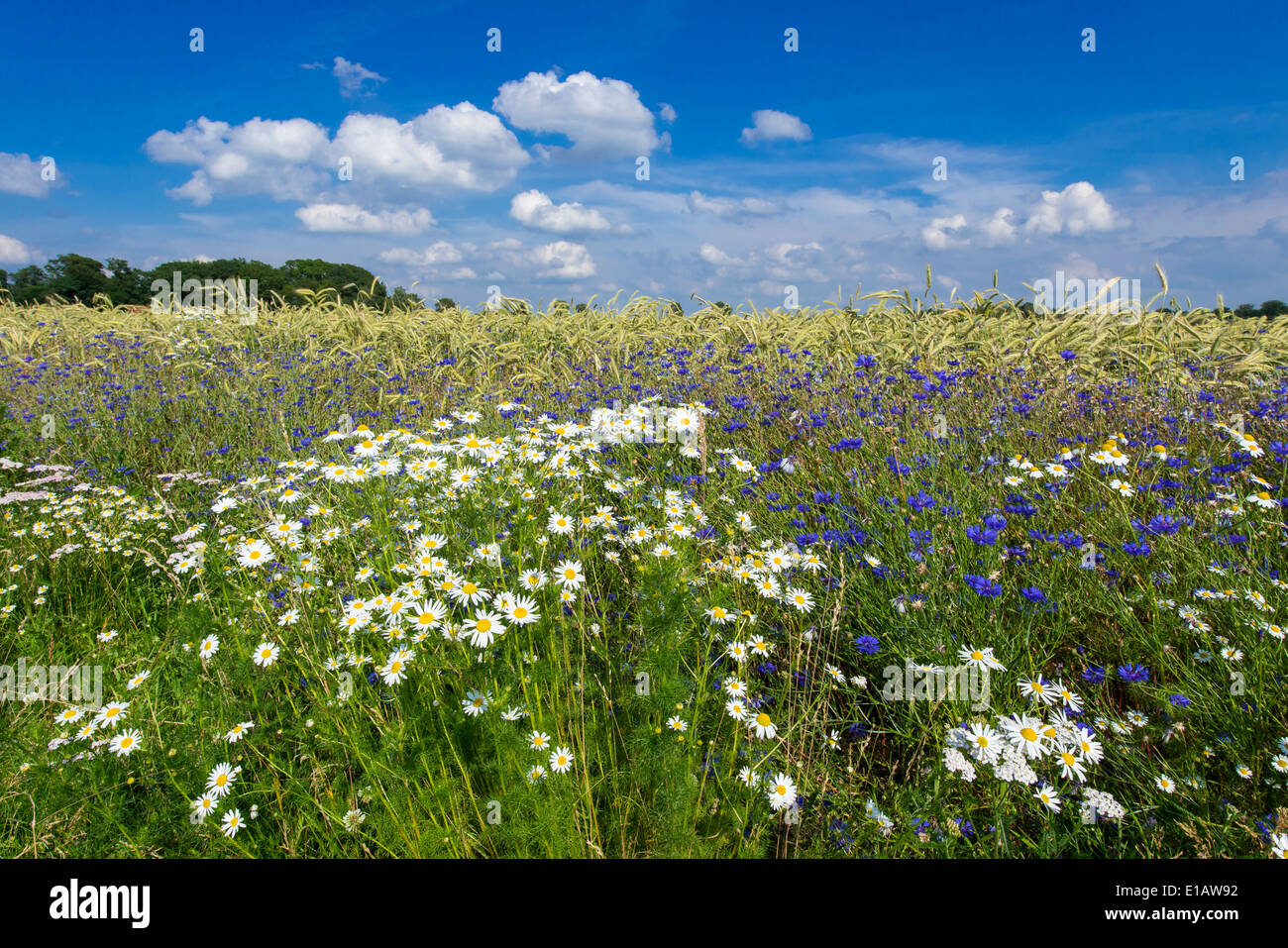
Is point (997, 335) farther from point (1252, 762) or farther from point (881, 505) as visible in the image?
point (1252, 762)

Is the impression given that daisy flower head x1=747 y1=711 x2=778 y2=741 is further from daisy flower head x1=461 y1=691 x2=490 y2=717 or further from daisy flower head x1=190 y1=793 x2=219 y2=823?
daisy flower head x1=190 y1=793 x2=219 y2=823

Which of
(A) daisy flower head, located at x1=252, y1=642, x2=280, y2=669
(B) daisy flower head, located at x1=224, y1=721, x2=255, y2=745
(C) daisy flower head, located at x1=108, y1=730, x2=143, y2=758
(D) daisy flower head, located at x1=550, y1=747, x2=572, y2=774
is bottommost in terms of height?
(B) daisy flower head, located at x1=224, y1=721, x2=255, y2=745

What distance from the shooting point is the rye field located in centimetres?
173

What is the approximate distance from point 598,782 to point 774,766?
0.63 m

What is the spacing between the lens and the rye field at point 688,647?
1.73 meters

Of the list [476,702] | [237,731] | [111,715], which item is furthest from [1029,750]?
[111,715]

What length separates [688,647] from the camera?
2066mm

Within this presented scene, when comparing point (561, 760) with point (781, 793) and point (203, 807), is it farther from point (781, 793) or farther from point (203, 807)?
point (203, 807)

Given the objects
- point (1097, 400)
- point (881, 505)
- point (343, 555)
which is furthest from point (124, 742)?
point (1097, 400)

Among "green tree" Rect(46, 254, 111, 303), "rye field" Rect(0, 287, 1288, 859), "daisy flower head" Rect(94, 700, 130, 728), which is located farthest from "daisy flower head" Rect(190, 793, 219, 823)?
"green tree" Rect(46, 254, 111, 303)

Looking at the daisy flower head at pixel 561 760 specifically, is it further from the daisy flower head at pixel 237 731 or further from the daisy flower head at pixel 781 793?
the daisy flower head at pixel 237 731

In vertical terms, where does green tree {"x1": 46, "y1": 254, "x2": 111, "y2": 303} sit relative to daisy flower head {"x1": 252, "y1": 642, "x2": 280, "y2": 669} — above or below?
above

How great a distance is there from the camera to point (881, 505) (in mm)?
3115

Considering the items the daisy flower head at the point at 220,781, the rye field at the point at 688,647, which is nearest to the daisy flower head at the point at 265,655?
the rye field at the point at 688,647
